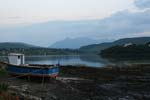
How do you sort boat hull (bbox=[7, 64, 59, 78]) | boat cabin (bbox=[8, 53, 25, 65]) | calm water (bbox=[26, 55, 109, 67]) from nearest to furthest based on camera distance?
boat hull (bbox=[7, 64, 59, 78]) < boat cabin (bbox=[8, 53, 25, 65]) < calm water (bbox=[26, 55, 109, 67])

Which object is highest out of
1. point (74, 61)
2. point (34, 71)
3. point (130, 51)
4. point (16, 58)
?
point (130, 51)

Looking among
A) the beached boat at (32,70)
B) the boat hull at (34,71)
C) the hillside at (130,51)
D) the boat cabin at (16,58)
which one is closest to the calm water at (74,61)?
the hillside at (130,51)

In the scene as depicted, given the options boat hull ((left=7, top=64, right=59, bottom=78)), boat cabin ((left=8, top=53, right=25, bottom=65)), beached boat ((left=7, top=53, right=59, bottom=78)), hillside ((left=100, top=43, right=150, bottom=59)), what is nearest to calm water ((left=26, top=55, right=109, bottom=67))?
hillside ((left=100, top=43, right=150, bottom=59))

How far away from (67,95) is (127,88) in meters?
7.26

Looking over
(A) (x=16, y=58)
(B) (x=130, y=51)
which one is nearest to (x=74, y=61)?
(B) (x=130, y=51)

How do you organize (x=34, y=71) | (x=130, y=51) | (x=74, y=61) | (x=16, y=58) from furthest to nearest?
1. (x=130, y=51)
2. (x=74, y=61)
3. (x=16, y=58)
4. (x=34, y=71)

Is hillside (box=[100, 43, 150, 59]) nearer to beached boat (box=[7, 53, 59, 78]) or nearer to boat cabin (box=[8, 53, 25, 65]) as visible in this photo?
boat cabin (box=[8, 53, 25, 65])

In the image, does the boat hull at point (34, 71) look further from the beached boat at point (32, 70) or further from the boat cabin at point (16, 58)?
the boat cabin at point (16, 58)

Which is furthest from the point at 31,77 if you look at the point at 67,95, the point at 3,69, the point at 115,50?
the point at 115,50

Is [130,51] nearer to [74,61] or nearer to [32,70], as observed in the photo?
[74,61]

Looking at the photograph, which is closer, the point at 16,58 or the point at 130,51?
the point at 16,58

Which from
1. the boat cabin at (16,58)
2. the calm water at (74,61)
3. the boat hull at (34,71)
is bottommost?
the calm water at (74,61)

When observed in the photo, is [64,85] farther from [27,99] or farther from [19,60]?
[27,99]

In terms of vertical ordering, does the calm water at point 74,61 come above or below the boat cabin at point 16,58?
below
